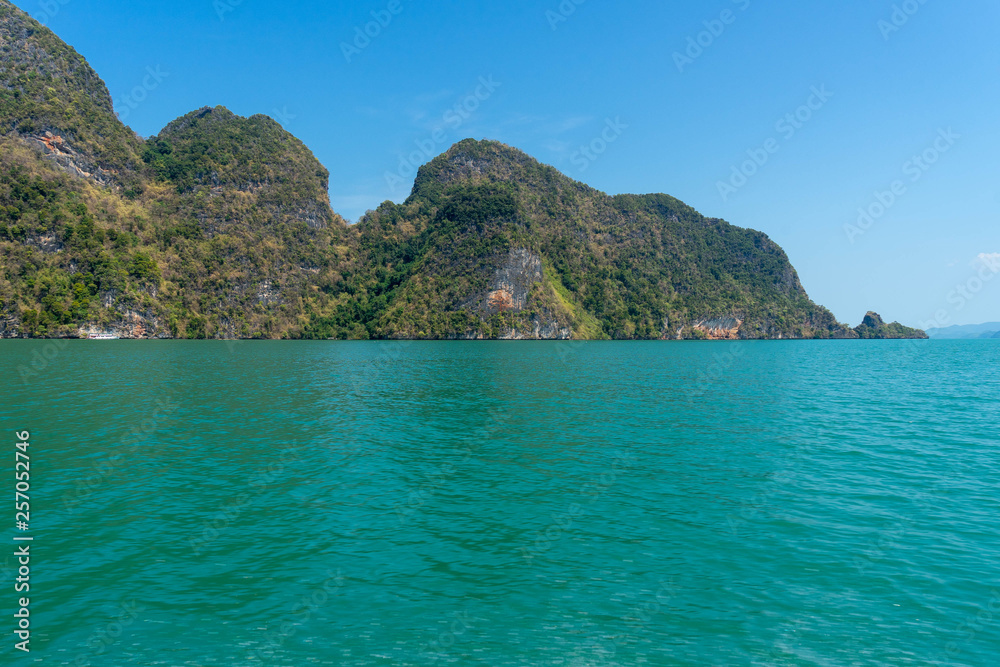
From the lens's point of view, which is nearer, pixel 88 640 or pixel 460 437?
pixel 88 640

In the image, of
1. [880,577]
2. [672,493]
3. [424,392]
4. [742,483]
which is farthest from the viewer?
[424,392]

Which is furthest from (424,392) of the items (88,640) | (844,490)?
(88,640)

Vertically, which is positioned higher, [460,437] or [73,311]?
[73,311]

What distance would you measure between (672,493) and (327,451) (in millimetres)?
17389

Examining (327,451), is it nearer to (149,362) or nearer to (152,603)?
(152,603)

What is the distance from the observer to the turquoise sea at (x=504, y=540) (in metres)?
11.0

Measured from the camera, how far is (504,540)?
1638 cm

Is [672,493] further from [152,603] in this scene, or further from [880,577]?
[152,603]

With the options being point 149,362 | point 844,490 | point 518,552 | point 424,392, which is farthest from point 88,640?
point 149,362

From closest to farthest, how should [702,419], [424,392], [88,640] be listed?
[88,640], [702,419], [424,392]

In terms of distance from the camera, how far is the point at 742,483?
22297mm

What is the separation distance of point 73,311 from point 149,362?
11670cm

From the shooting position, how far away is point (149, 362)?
257 feet

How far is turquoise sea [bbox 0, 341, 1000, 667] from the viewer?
11.0 m
